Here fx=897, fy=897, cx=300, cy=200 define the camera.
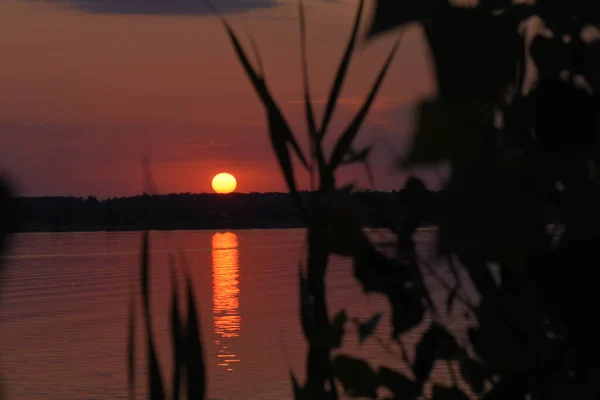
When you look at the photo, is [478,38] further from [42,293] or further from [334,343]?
[42,293]

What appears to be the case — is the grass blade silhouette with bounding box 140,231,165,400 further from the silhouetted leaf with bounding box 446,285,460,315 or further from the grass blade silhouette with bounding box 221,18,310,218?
the silhouetted leaf with bounding box 446,285,460,315

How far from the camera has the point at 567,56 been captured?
83 cm

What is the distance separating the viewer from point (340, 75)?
114cm

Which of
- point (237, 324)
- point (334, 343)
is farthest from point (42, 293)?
point (334, 343)

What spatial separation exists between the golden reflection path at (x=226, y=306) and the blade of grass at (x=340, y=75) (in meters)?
18.7

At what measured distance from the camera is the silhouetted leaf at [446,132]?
48 centimetres

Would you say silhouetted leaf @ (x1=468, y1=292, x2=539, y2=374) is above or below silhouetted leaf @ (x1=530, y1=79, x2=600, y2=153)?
below

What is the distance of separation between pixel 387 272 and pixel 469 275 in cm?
16

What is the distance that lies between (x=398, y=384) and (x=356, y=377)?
6cm

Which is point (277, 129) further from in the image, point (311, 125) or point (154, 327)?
point (154, 327)

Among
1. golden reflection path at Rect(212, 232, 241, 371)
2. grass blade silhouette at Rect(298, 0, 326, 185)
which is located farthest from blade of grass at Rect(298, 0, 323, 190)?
golden reflection path at Rect(212, 232, 241, 371)

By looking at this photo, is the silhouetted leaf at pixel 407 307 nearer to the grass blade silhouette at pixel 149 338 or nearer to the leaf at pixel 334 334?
the leaf at pixel 334 334

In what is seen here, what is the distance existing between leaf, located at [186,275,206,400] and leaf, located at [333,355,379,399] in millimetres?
357

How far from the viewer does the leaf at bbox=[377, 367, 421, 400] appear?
1.05m
